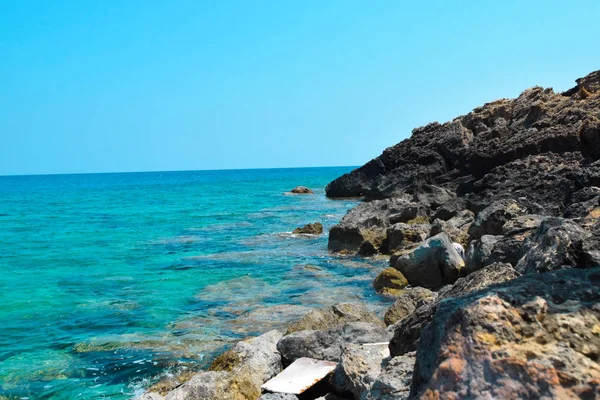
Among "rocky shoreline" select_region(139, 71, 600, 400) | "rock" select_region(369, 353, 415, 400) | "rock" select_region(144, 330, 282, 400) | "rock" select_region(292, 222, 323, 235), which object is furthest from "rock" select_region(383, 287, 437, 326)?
"rock" select_region(292, 222, 323, 235)

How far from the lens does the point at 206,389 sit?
251 inches

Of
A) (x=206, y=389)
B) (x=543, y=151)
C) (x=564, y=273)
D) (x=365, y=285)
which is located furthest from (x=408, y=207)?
(x=564, y=273)

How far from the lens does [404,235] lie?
17625 mm

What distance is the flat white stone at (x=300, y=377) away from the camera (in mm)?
5832

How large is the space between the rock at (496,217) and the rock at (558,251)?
9180 mm

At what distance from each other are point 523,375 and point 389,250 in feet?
51.6

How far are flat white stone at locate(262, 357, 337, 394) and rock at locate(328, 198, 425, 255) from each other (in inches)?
481

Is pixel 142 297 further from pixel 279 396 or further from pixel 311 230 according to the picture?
pixel 311 230

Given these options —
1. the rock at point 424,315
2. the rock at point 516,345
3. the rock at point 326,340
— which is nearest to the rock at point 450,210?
the rock at point 326,340

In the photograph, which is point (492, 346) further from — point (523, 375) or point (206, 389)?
point (206, 389)

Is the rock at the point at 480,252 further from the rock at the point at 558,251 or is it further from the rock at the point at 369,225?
the rock at the point at 369,225

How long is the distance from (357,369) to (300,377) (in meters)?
1.18

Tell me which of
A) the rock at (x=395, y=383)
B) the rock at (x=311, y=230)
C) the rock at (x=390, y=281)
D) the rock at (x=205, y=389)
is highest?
the rock at (x=395, y=383)

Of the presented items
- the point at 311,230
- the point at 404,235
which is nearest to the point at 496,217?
the point at 404,235
